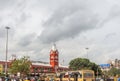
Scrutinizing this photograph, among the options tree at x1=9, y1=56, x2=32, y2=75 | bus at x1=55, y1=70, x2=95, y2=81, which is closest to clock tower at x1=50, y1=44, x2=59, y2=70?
tree at x1=9, y1=56, x2=32, y2=75

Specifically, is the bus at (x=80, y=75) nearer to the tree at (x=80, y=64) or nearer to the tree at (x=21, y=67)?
the tree at (x=21, y=67)

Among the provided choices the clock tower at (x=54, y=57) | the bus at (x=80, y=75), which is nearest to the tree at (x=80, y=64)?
the clock tower at (x=54, y=57)

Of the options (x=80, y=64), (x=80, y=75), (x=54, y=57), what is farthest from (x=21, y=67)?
(x=54, y=57)

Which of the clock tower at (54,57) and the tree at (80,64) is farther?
the clock tower at (54,57)

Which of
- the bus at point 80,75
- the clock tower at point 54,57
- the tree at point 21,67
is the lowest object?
the bus at point 80,75

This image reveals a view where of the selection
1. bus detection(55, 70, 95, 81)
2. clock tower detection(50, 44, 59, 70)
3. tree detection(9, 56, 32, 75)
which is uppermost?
clock tower detection(50, 44, 59, 70)

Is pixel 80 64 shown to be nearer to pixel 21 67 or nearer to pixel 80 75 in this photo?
pixel 21 67

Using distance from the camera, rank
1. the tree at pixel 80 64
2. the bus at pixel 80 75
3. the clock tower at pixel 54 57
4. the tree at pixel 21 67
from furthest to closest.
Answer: the clock tower at pixel 54 57
the tree at pixel 80 64
the tree at pixel 21 67
the bus at pixel 80 75

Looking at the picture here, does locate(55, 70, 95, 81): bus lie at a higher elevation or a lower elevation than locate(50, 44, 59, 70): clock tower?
lower

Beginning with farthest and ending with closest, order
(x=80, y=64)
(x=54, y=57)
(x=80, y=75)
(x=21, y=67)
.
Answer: (x=54, y=57) < (x=80, y=64) < (x=21, y=67) < (x=80, y=75)

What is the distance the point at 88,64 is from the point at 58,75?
200ft

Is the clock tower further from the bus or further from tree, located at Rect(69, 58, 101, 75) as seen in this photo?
the bus

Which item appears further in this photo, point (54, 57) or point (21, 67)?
point (54, 57)

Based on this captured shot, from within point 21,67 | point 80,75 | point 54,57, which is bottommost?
point 80,75
